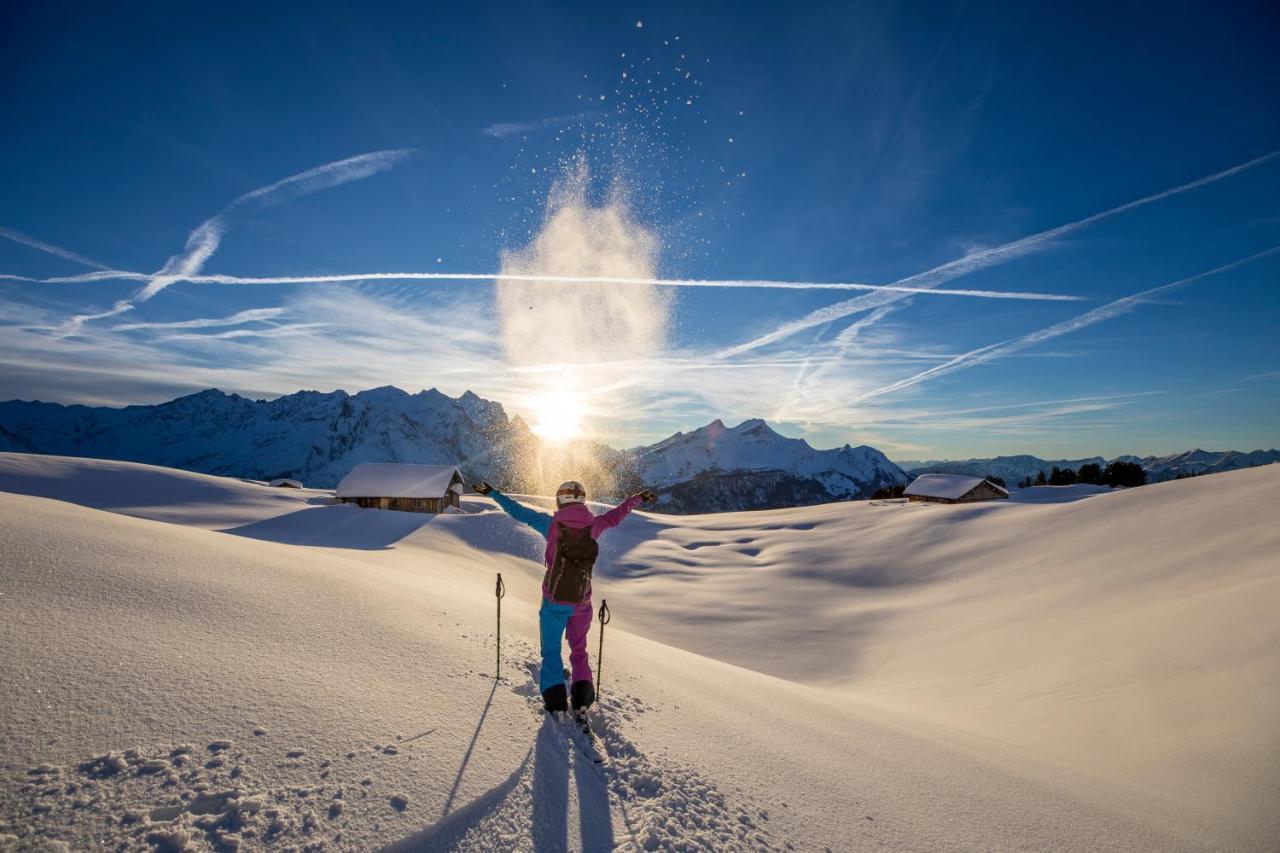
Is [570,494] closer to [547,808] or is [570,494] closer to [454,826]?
[547,808]

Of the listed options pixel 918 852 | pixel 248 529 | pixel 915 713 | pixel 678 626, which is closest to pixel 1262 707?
pixel 915 713

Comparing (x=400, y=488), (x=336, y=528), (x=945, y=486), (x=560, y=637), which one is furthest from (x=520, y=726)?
(x=945, y=486)

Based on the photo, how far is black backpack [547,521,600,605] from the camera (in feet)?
15.5

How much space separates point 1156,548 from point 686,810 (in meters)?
18.4

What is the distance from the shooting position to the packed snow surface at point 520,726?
8.49ft

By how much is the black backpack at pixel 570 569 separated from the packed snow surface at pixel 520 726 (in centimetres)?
98

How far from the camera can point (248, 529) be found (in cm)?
1670

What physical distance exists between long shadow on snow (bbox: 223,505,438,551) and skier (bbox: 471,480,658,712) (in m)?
12.8

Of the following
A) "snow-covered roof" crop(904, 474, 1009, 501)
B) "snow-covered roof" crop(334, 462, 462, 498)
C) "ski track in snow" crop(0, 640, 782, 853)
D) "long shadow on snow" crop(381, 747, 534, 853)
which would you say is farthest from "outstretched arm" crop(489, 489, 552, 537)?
"snow-covered roof" crop(904, 474, 1009, 501)

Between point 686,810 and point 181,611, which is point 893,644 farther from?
point 181,611

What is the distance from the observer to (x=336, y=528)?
1878cm

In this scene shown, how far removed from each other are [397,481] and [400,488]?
41.6 inches

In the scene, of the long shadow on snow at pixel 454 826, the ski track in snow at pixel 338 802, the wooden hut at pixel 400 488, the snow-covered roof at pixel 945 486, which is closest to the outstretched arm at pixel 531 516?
the ski track in snow at pixel 338 802

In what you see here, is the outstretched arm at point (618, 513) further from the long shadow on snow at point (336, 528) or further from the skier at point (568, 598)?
the long shadow on snow at point (336, 528)
